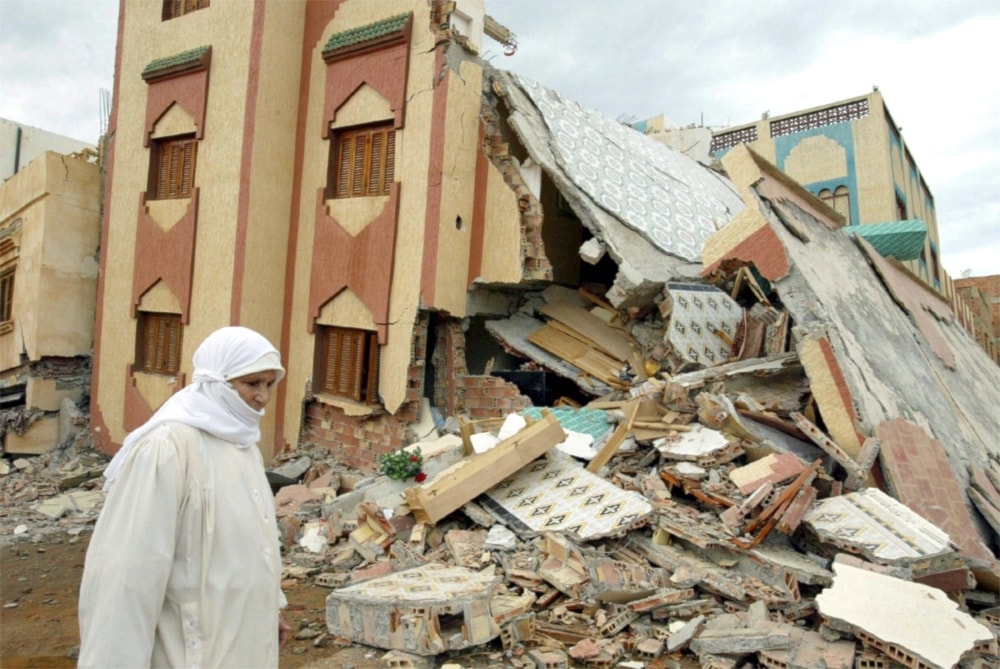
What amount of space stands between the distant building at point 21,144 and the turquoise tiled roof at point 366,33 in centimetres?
1611

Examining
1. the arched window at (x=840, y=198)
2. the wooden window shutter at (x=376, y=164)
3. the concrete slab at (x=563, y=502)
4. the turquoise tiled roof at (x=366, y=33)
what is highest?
the arched window at (x=840, y=198)

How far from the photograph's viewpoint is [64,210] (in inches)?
441

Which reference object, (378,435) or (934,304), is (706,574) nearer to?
(378,435)

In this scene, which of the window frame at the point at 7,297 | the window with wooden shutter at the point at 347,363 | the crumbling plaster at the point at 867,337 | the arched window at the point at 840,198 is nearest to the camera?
the crumbling plaster at the point at 867,337

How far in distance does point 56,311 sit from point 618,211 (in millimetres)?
9424

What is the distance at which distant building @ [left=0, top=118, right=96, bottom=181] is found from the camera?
2117 centimetres

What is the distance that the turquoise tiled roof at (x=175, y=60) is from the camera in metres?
9.81

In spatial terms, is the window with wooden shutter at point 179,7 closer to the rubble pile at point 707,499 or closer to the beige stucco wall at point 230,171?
the beige stucco wall at point 230,171

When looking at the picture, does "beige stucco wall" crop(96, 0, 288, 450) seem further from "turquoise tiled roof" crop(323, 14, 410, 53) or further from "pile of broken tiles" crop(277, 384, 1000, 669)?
"pile of broken tiles" crop(277, 384, 1000, 669)

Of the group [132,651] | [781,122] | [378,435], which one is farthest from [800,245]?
[781,122]

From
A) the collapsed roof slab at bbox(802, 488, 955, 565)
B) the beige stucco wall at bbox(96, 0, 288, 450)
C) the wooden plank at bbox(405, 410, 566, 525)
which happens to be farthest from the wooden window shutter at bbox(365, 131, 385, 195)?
the collapsed roof slab at bbox(802, 488, 955, 565)

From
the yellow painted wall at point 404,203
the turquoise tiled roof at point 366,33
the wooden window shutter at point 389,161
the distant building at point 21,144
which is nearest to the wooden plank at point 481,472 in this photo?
the yellow painted wall at point 404,203

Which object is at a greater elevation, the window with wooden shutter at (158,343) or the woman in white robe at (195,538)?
the window with wooden shutter at (158,343)

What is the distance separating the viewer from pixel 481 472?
18.9ft
